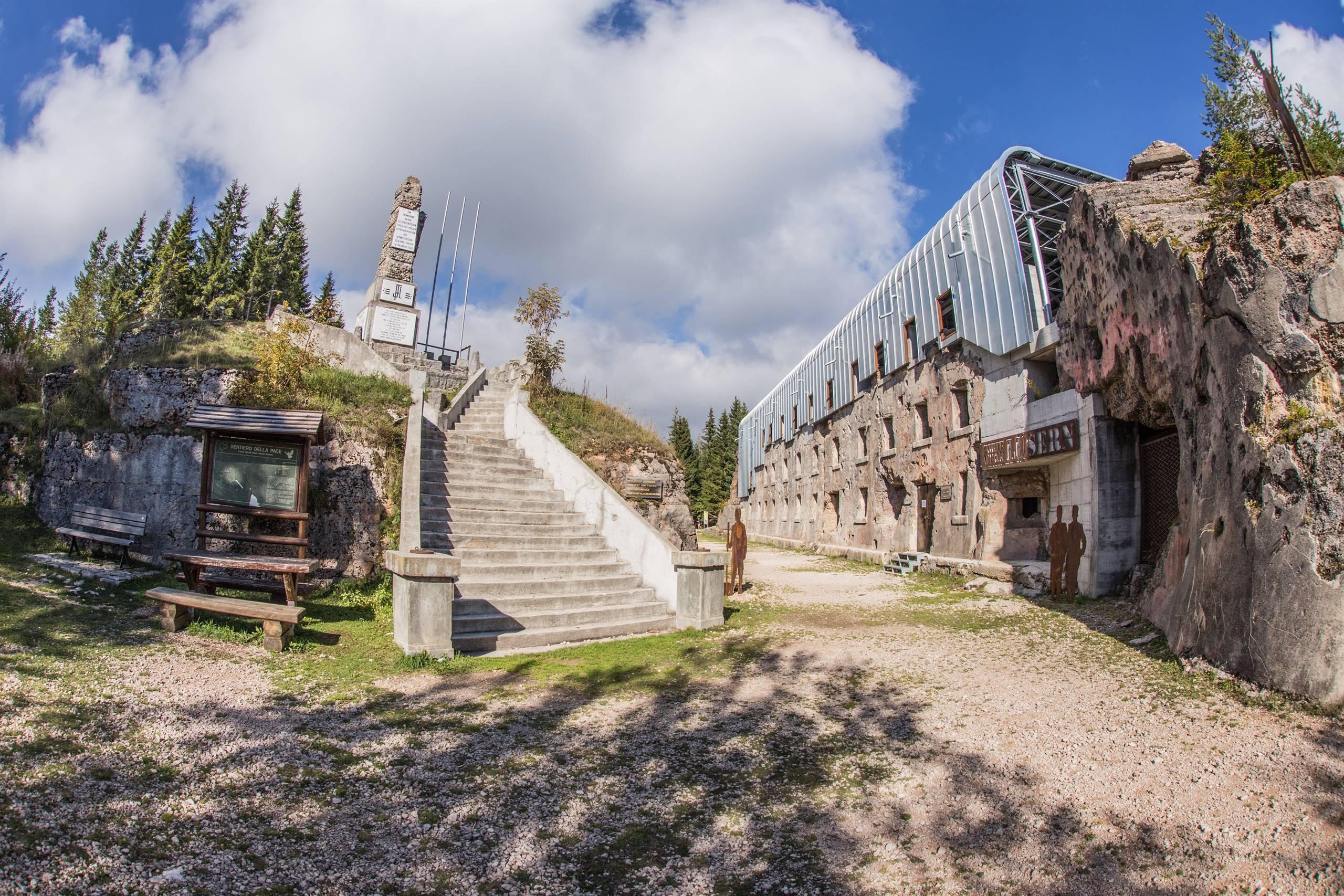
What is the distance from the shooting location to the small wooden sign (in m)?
14.3

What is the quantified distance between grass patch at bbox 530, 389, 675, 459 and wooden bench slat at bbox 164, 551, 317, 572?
6987 millimetres

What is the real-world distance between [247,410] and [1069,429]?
1445cm

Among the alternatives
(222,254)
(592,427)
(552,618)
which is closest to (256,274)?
(222,254)

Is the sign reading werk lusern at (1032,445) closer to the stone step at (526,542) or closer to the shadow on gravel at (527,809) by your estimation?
the stone step at (526,542)

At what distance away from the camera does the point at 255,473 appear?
8656 millimetres

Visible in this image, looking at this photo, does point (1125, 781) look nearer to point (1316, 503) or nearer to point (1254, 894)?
point (1254, 894)

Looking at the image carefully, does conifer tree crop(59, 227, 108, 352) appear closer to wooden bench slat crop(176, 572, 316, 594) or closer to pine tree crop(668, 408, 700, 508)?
wooden bench slat crop(176, 572, 316, 594)

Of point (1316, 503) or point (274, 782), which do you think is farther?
point (1316, 503)

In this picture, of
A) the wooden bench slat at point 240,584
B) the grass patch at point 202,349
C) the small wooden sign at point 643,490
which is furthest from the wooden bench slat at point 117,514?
the small wooden sign at point 643,490

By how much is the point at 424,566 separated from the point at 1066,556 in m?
11.0

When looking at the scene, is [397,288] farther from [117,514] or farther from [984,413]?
[984,413]

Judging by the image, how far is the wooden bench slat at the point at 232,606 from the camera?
21.7 feet

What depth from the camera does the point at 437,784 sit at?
3.96 m

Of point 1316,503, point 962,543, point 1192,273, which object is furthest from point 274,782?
point 962,543
